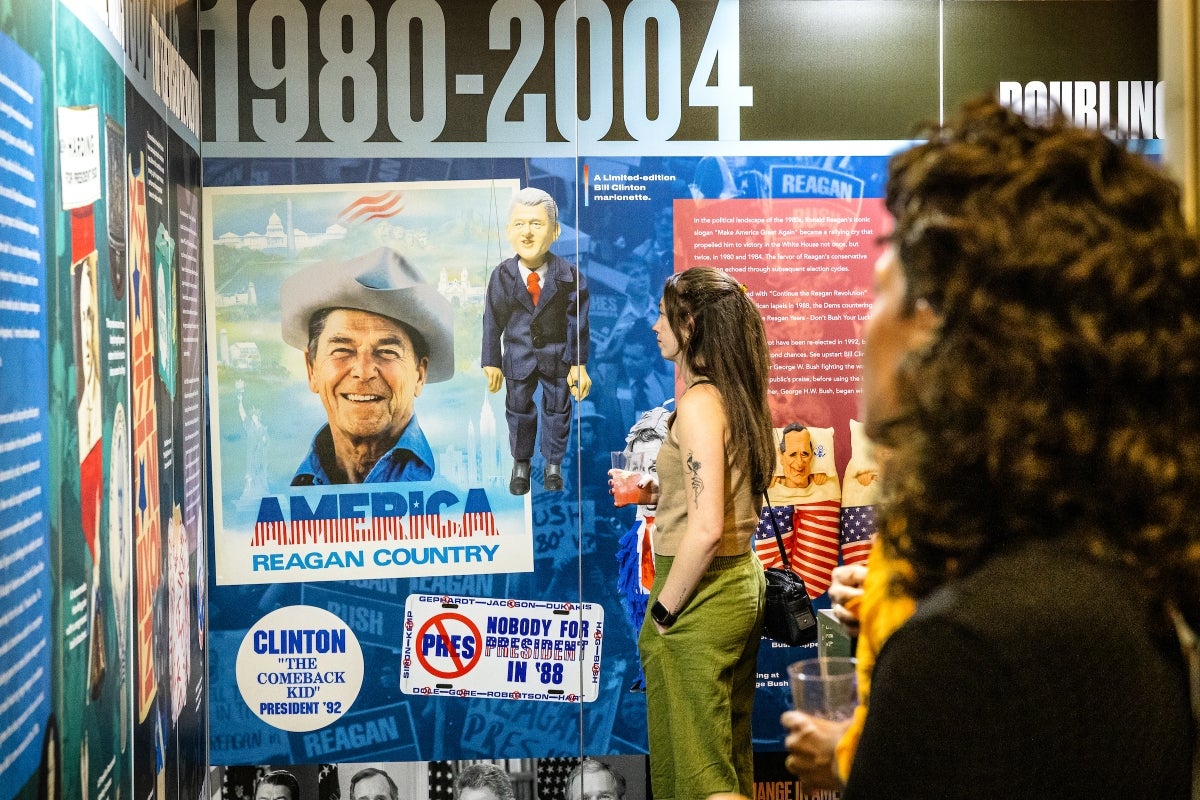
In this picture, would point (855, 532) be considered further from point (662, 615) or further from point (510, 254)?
point (510, 254)

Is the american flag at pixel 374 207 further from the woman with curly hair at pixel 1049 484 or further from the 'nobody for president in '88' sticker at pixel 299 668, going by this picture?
the woman with curly hair at pixel 1049 484

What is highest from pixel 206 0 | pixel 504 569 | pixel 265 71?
pixel 206 0

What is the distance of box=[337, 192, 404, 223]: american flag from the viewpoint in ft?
11.6

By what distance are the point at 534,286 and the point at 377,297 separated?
0.49m

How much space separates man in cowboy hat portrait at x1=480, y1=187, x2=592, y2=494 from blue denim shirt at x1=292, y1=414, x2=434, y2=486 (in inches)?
→ 10.5

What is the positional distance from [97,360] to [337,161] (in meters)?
1.61

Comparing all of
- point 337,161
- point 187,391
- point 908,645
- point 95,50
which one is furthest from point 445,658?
point 908,645

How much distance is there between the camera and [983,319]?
79 cm

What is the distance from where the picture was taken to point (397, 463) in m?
3.57

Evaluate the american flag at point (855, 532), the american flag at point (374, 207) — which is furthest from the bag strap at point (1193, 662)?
the american flag at point (374, 207)

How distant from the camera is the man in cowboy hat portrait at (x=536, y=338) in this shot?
11.7 feet

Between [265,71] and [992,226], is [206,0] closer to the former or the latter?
[265,71]

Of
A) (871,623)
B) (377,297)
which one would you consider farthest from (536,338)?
(871,623)

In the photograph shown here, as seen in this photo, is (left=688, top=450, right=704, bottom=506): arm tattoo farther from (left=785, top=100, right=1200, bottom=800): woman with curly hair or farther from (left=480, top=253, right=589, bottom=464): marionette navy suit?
(left=785, top=100, right=1200, bottom=800): woman with curly hair
